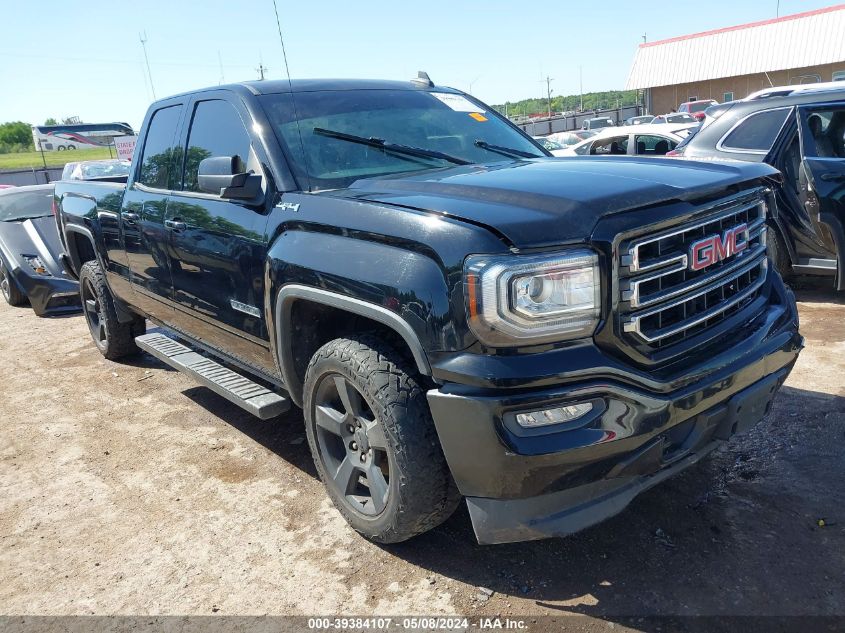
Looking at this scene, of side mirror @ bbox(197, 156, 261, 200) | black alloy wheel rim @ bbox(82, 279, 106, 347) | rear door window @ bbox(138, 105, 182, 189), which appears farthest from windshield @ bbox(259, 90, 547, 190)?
black alloy wheel rim @ bbox(82, 279, 106, 347)

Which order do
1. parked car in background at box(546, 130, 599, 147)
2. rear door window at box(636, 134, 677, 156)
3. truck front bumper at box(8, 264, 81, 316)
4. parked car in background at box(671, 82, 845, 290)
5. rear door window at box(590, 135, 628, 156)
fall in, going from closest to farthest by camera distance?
parked car in background at box(671, 82, 845, 290)
truck front bumper at box(8, 264, 81, 316)
rear door window at box(636, 134, 677, 156)
rear door window at box(590, 135, 628, 156)
parked car in background at box(546, 130, 599, 147)

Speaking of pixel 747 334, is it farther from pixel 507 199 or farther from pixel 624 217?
pixel 507 199

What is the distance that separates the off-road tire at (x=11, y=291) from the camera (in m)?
9.16

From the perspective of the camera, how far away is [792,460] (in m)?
3.57

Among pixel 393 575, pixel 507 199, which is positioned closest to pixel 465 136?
pixel 507 199

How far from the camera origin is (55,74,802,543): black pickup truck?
234 centimetres

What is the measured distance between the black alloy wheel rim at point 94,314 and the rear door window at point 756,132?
227 inches

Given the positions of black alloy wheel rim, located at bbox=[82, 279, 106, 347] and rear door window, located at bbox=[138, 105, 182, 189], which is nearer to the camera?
rear door window, located at bbox=[138, 105, 182, 189]

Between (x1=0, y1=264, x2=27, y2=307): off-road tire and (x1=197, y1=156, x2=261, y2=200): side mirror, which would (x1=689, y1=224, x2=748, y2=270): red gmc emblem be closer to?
(x1=197, y1=156, x2=261, y2=200): side mirror

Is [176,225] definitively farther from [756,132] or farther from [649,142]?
[649,142]

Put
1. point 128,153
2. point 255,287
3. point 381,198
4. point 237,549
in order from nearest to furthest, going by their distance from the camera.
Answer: point 381,198 < point 237,549 < point 255,287 < point 128,153

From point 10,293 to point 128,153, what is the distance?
5984 mm

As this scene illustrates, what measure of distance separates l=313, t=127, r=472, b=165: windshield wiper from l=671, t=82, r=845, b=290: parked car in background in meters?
3.27

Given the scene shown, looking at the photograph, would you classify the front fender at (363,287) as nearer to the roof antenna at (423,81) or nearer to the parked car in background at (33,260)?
the roof antenna at (423,81)
